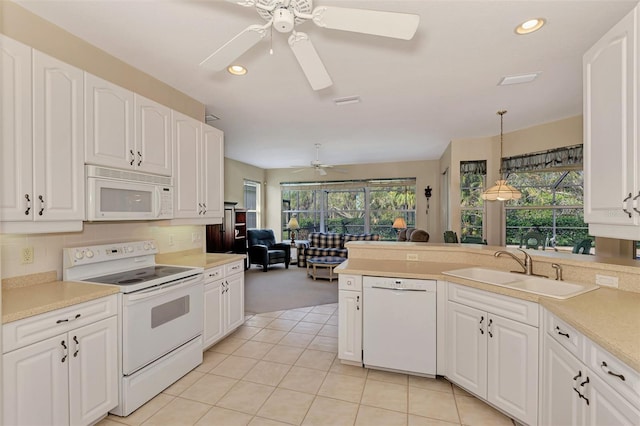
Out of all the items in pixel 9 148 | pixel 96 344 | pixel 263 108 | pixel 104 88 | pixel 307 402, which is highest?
pixel 263 108

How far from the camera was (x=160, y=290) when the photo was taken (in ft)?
7.40

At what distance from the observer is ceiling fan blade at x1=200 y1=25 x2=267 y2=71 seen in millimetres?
1557

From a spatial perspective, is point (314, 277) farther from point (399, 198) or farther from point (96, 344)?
point (96, 344)

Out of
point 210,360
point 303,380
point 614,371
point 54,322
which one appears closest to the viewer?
point 614,371

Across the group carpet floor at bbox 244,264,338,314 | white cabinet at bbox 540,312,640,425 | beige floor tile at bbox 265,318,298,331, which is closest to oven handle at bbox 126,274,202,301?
beige floor tile at bbox 265,318,298,331

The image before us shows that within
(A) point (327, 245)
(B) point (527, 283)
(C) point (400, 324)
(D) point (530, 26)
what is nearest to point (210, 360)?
(C) point (400, 324)

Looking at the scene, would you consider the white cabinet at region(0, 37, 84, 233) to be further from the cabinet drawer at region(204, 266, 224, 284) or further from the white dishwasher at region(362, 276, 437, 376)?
the white dishwasher at region(362, 276, 437, 376)

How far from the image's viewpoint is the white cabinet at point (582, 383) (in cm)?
114

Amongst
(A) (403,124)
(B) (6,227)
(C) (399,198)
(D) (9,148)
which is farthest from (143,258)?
(C) (399,198)

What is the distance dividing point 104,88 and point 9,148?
0.77 m

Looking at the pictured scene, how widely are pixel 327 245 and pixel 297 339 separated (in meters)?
3.78

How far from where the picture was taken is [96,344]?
1.87 m

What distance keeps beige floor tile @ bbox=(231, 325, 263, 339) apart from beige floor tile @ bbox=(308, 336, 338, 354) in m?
0.73

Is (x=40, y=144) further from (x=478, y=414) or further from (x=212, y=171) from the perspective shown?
(x=478, y=414)
